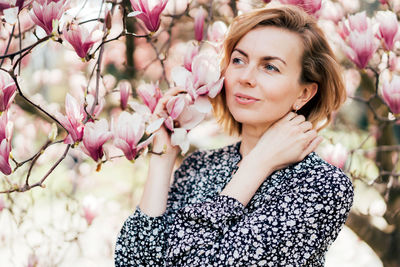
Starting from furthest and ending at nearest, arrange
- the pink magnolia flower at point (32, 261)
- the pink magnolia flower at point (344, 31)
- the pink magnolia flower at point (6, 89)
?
the pink magnolia flower at point (32, 261) → the pink magnolia flower at point (344, 31) → the pink magnolia flower at point (6, 89)

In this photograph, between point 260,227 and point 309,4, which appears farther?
point 309,4

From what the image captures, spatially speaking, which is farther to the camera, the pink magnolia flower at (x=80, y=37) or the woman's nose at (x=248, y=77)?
the woman's nose at (x=248, y=77)

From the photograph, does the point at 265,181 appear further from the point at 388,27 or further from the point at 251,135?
the point at 388,27

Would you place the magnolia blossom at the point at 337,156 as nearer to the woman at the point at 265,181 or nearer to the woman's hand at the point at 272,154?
the woman at the point at 265,181

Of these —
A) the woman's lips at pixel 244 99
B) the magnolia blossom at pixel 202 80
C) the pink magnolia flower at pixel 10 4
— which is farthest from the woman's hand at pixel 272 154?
the pink magnolia flower at pixel 10 4

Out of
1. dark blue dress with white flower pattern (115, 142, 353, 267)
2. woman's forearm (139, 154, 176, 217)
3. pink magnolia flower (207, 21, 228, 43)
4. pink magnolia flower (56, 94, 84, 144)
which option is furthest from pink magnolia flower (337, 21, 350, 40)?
pink magnolia flower (56, 94, 84, 144)

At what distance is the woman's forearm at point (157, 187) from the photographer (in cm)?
145

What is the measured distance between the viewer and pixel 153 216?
1432 mm

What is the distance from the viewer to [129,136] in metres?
1.12

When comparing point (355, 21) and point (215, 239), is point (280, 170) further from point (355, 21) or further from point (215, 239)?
point (355, 21)

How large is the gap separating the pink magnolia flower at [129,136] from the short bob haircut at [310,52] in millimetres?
446

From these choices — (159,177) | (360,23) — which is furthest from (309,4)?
(159,177)

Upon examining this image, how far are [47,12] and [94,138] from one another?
0.30 meters

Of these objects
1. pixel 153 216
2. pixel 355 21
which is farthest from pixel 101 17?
pixel 355 21
